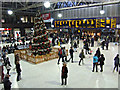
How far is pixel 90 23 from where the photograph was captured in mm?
19422

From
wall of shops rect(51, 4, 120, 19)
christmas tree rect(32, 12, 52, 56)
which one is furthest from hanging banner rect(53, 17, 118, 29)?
christmas tree rect(32, 12, 52, 56)

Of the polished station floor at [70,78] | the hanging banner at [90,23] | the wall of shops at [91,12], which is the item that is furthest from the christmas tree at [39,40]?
the wall of shops at [91,12]

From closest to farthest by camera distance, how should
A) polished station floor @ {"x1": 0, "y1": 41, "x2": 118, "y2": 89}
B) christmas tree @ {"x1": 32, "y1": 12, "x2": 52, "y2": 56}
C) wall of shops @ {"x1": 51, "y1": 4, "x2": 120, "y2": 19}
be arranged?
polished station floor @ {"x1": 0, "y1": 41, "x2": 118, "y2": 89} → christmas tree @ {"x1": 32, "y1": 12, "x2": 52, "y2": 56} → wall of shops @ {"x1": 51, "y1": 4, "x2": 120, "y2": 19}

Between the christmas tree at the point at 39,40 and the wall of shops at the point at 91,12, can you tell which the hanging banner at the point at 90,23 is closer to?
the wall of shops at the point at 91,12

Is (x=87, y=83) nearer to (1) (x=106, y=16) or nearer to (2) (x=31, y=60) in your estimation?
(2) (x=31, y=60)

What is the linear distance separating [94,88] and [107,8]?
16657 millimetres

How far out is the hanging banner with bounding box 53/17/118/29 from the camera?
1748 cm

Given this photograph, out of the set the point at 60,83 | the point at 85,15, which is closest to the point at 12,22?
the point at 85,15

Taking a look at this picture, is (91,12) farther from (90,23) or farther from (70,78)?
(70,78)

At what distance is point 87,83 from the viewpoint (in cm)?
589

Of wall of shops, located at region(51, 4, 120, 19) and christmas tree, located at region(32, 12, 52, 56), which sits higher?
wall of shops, located at region(51, 4, 120, 19)

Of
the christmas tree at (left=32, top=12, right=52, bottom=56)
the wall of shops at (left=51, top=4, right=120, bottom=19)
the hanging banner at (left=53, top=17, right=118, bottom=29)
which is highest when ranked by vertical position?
the wall of shops at (left=51, top=4, right=120, bottom=19)

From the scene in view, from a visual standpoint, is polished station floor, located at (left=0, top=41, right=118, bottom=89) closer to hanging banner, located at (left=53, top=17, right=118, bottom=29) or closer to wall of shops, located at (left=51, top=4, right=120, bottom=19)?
hanging banner, located at (left=53, top=17, right=118, bottom=29)

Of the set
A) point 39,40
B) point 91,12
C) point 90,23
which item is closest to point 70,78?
point 39,40
